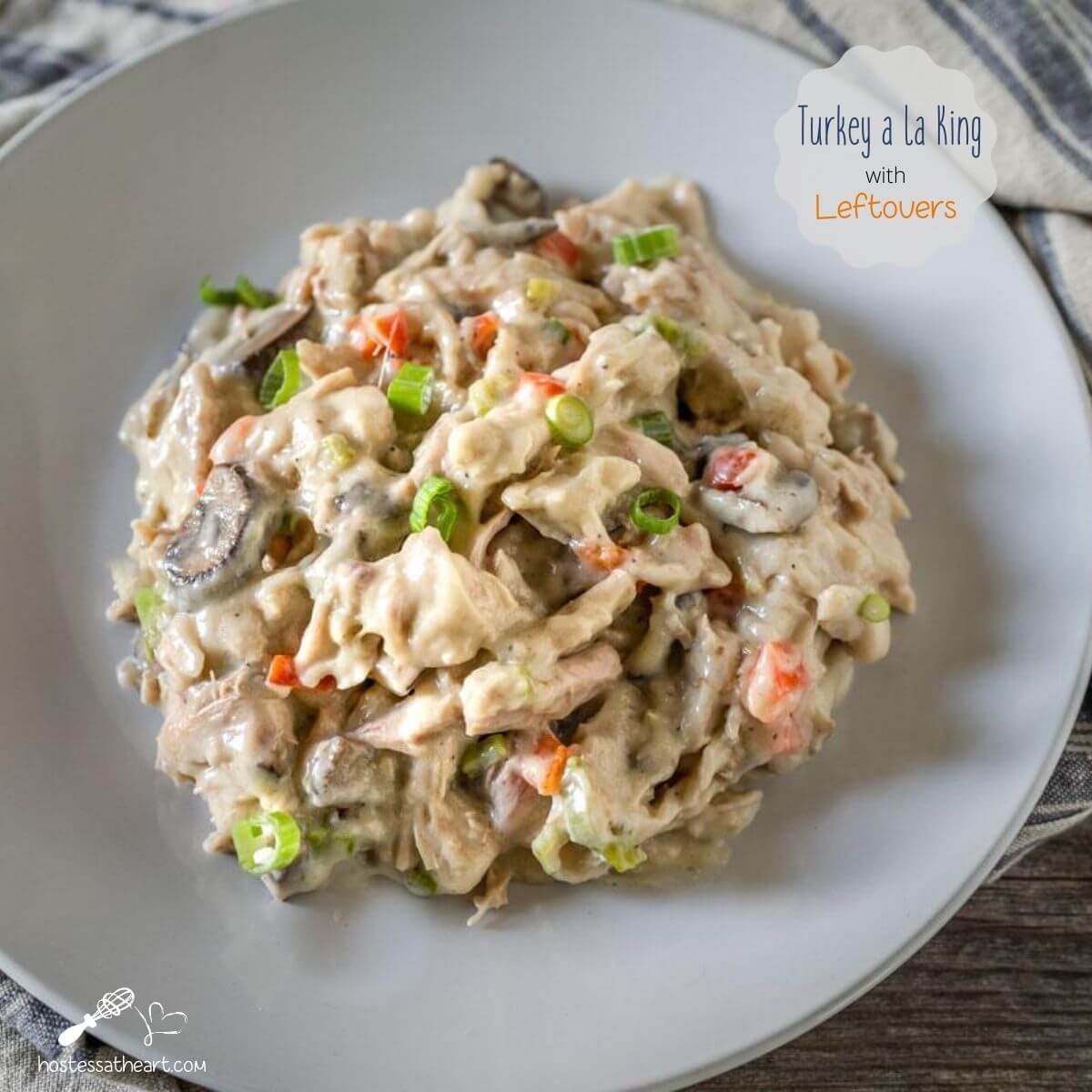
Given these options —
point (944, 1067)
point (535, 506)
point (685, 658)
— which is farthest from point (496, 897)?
point (944, 1067)

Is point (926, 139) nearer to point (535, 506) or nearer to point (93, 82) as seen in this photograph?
point (535, 506)

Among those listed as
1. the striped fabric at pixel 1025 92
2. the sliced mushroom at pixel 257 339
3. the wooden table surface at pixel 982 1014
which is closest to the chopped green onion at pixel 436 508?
the sliced mushroom at pixel 257 339

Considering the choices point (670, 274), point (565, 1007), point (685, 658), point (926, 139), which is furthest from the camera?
point (926, 139)

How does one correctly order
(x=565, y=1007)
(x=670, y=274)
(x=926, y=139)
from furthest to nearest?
1. (x=926, y=139)
2. (x=670, y=274)
3. (x=565, y=1007)

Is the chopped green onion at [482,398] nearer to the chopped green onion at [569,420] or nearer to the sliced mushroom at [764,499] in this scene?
the chopped green onion at [569,420]

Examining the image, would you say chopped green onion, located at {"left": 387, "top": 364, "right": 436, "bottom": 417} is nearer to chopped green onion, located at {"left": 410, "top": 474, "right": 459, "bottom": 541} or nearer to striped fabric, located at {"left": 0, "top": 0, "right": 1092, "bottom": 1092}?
chopped green onion, located at {"left": 410, "top": 474, "right": 459, "bottom": 541}

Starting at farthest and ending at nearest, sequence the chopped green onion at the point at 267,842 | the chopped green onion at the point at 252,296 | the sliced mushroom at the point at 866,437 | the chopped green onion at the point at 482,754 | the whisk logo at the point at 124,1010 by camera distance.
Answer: the chopped green onion at the point at 252,296, the sliced mushroom at the point at 866,437, the chopped green onion at the point at 482,754, the chopped green onion at the point at 267,842, the whisk logo at the point at 124,1010

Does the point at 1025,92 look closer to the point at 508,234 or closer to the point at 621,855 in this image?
the point at 508,234

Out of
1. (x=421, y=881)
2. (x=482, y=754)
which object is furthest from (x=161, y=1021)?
(x=482, y=754)
